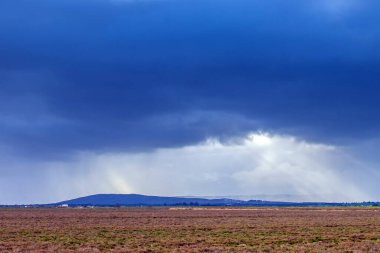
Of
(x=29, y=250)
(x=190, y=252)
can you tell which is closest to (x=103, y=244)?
(x=29, y=250)

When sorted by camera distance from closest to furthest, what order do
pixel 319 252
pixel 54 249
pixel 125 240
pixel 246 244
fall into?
1. pixel 319 252
2. pixel 54 249
3. pixel 246 244
4. pixel 125 240

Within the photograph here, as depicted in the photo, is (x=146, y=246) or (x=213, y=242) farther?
(x=213, y=242)

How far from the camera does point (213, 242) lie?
33.6 metres

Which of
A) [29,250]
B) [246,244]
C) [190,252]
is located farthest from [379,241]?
[29,250]

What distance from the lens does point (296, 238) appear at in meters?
36.6

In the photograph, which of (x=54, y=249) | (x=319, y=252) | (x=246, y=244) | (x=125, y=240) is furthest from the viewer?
(x=125, y=240)

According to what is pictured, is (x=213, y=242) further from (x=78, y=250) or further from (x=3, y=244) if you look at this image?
(x=3, y=244)

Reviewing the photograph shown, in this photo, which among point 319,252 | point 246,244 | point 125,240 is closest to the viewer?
point 319,252

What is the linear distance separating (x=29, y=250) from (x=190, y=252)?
28.1ft

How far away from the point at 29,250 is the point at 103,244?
490 cm

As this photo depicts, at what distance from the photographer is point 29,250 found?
28.9 m

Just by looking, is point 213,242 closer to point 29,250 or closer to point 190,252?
point 190,252

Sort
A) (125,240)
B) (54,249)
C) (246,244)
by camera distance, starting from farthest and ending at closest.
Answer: (125,240)
(246,244)
(54,249)

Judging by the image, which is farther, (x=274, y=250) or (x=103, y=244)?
(x=103, y=244)
